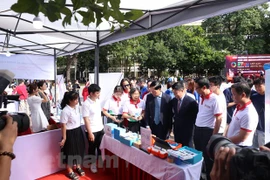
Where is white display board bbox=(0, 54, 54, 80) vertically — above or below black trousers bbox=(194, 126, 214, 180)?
above

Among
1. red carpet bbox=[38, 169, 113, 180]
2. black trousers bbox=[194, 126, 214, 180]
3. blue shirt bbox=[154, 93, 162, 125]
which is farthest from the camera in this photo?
blue shirt bbox=[154, 93, 162, 125]

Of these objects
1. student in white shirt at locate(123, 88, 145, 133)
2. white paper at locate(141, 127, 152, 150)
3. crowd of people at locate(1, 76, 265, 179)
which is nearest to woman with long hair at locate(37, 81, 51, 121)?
crowd of people at locate(1, 76, 265, 179)

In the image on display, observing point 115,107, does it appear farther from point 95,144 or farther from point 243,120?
point 243,120

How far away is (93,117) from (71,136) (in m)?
0.45

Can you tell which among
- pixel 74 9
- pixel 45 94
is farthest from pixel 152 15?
pixel 45 94

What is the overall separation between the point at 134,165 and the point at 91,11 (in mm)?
2260

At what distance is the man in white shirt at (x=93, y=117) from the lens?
3.60 metres

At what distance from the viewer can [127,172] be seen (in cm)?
323

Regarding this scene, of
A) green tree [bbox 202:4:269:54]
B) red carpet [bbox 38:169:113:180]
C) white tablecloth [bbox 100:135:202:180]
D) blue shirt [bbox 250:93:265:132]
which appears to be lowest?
red carpet [bbox 38:169:113:180]

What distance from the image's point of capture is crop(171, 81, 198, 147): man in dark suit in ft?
11.5

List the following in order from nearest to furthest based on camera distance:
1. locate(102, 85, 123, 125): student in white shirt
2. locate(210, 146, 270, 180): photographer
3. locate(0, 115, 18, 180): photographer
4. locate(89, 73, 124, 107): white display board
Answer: locate(210, 146, 270, 180): photographer, locate(0, 115, 18, 180): photographer, locate(102, 85, 123, 125): student in white shirt, locate(89, 73, 124, 107): white display board

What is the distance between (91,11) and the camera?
1240 millimetres

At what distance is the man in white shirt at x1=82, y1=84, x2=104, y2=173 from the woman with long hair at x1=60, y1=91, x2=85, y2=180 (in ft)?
0.48

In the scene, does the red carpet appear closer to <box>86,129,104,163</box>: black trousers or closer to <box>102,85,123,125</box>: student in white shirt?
<box>86,129,104,163</box>: black trousers
